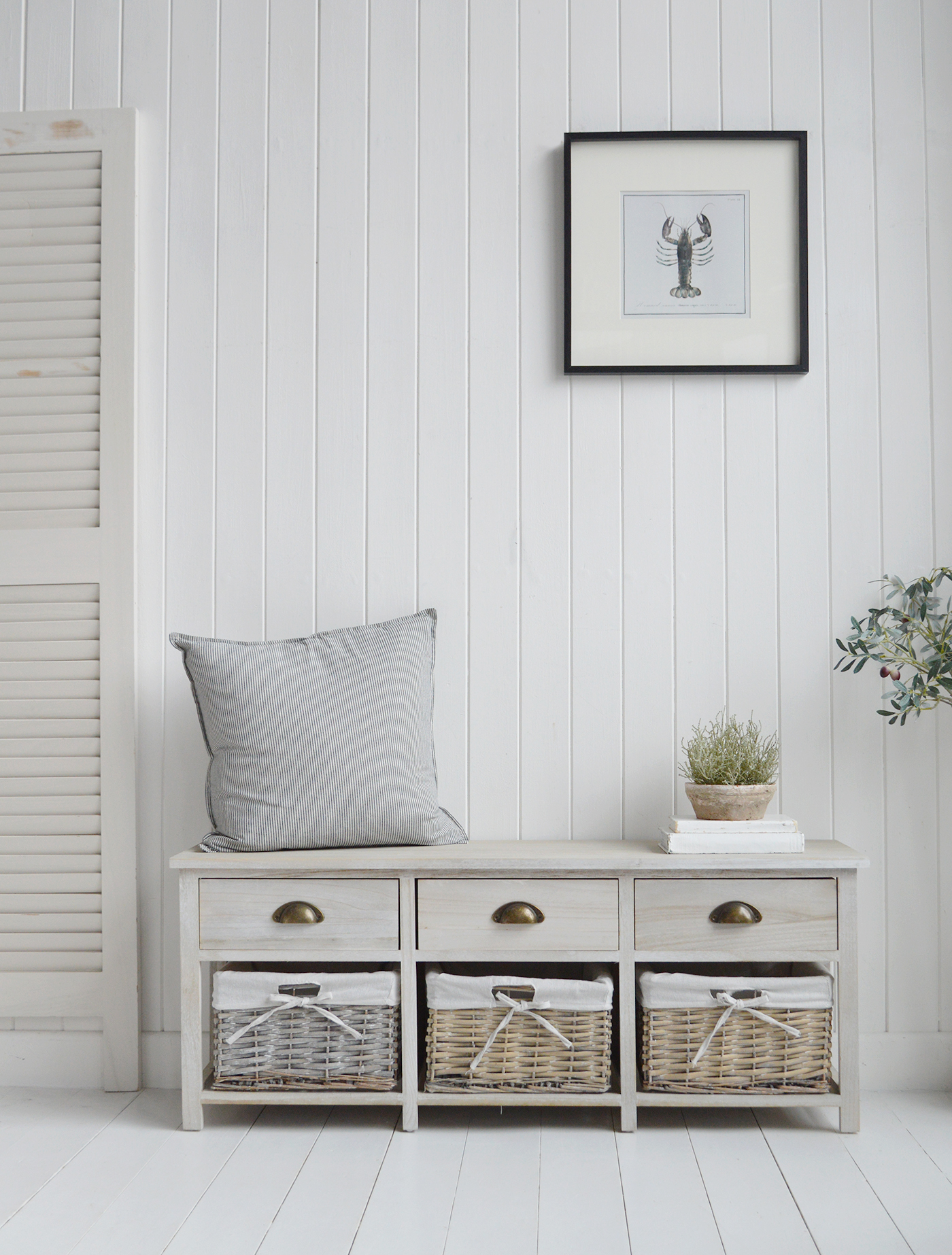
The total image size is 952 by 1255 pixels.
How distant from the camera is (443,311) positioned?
2.17 metres

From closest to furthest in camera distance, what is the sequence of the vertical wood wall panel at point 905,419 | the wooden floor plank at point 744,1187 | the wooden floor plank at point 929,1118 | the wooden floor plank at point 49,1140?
the wooden floor plank at point 744,1187
the wooden floor plank at point 49,1140
the wooden floor plank at point 929,1118
the vertical wood wall panel at point 905,419

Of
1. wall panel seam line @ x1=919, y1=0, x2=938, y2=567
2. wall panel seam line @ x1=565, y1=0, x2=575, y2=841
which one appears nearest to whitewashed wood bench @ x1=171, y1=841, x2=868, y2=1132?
wall panel seam line @ x1=565, y1=0, x2=575, y2=841

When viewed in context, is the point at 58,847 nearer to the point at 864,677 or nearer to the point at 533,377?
the point at 533,377

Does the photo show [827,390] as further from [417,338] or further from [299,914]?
[299,914]

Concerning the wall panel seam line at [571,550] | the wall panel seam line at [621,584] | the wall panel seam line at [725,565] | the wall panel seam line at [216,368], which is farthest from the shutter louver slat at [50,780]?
the wall panel seam line at [725,565]

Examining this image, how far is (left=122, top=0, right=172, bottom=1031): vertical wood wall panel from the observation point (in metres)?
2.17

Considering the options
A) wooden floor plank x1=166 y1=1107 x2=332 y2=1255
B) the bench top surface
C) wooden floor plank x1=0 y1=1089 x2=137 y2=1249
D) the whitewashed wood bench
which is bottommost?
wooden floor plank x1=0 y1=1089 x2=137 y2=1249

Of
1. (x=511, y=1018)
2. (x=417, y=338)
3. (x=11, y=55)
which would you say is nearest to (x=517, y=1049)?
(x=511, y=1018)

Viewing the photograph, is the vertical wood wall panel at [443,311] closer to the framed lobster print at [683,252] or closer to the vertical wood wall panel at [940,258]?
the framed lobster print at [683,252]

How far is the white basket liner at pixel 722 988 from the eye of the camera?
5.99 ft

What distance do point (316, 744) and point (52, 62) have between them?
1559mm

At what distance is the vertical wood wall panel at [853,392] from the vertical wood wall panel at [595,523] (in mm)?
439

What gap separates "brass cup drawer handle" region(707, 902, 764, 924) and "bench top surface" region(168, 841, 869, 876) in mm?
62

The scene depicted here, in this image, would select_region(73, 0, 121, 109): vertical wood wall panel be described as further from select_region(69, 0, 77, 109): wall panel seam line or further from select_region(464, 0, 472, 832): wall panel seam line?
select_region(464, 0, 472, 832): wall panel seam line
